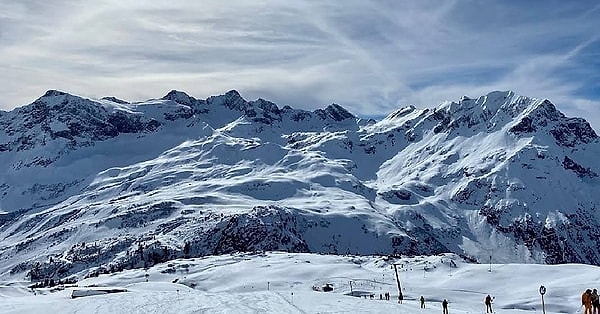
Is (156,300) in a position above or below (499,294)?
above

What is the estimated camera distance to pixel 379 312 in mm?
41875

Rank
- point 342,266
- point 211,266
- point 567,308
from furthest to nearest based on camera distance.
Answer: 1. point 211,266
2. point 342,266
3. point 567,308

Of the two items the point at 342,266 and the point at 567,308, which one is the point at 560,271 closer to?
the point at 567,308

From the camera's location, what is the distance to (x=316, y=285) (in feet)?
437

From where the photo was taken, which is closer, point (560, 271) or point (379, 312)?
point (379, 312)

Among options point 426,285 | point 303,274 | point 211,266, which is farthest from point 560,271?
point 211,266

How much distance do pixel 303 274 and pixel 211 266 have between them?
133ft

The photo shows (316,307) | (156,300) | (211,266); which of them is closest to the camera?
(316,307)

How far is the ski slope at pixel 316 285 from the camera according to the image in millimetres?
45500

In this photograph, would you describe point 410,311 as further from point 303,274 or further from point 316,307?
point 303,274

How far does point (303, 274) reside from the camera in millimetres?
150625

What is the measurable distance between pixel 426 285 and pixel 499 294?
18301 millimetres

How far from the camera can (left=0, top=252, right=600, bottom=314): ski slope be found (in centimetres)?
4550

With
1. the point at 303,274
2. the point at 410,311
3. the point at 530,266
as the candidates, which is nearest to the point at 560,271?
the point at 530,266
